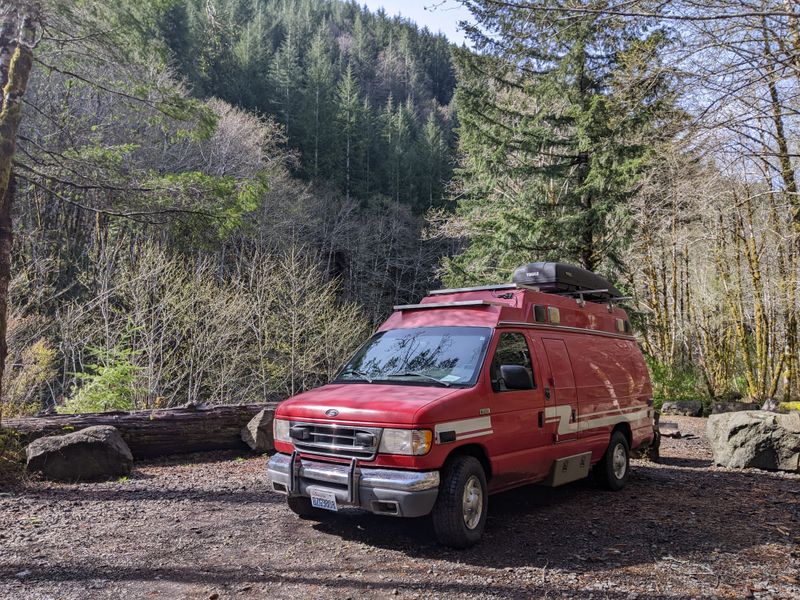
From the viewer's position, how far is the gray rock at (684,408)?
18844 millimetres

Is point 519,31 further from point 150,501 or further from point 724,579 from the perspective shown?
point 150,501

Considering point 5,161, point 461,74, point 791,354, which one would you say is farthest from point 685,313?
point 5,161

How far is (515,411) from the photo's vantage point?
5957 mm

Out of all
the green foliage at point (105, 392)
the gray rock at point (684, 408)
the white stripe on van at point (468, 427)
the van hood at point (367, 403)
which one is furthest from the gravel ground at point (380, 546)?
the gray rock at point (684, 408)

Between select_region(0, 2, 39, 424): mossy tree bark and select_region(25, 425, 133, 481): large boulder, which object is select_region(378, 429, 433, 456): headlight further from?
select_region(0, 2, 39, 424): mossy tree bark

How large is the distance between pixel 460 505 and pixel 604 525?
2171 millimetres

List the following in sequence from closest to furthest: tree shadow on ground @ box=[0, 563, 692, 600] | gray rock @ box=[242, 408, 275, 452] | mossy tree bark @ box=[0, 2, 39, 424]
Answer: tree shadow on ground @ box=[0, 563, 692, 600], mossy tree bark @ box=[0, 2, 39, 424], gray rock @ box=[242, 408, 275, 452]

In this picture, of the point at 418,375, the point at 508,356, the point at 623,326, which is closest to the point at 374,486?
the point at 418,375

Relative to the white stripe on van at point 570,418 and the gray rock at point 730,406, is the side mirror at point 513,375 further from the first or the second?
the gray rock at point 730,406

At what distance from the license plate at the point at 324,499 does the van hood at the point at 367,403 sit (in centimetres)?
65

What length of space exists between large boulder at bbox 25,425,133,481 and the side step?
19.5ft

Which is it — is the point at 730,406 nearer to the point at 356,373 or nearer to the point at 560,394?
the point at 560,394

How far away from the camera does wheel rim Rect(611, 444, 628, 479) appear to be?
8031 mm

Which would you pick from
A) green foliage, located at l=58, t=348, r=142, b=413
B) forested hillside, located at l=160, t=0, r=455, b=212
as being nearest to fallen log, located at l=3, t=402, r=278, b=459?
green foliage, located at l=58, t=348, r=142, b=413
